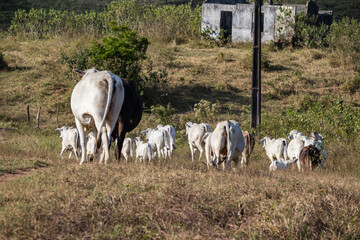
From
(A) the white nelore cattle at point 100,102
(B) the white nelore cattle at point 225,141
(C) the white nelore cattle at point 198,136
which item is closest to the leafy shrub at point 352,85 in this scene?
(C) the white nelore cattle at point 198,136

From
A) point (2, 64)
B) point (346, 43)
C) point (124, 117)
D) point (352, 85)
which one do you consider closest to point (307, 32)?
point (346, 43)

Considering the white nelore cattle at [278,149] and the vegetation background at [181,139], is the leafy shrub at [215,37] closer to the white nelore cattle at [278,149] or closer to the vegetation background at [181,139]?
the vegetation background at [181,139]

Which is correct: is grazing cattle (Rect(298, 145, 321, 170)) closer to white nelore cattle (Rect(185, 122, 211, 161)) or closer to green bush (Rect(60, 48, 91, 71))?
white nelore cattle (Rect(185, 122, 211, 161))

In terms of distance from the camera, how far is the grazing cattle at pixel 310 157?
11.7 meters

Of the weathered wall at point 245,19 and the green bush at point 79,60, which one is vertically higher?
the weathered wall at point 245,19

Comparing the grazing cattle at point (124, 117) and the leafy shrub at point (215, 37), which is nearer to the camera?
the grazing cattle at point (124, 117)

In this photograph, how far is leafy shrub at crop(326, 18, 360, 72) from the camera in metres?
28.2

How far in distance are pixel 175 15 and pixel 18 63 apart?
12.2 meters

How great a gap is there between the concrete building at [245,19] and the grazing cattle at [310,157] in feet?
68.6

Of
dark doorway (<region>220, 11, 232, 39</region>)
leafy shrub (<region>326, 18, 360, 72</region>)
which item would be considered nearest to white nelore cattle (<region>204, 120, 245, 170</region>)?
leafy shrub (<region>326, 18, 360, 72</region>)

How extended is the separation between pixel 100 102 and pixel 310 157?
4.92 metres

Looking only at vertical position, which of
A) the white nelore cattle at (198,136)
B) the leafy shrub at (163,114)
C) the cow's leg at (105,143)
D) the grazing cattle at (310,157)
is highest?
the cow's leg at (105,143)

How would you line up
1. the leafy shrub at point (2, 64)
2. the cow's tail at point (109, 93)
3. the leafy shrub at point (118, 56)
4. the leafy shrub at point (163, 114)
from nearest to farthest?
the cow's tail at point (109, 93) → the leafy shrub at point (163, 114) → the leafy shrub at point (118, 56) → the leafy shrub at point (2, 64)

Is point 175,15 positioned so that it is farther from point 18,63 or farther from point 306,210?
point 306,210
